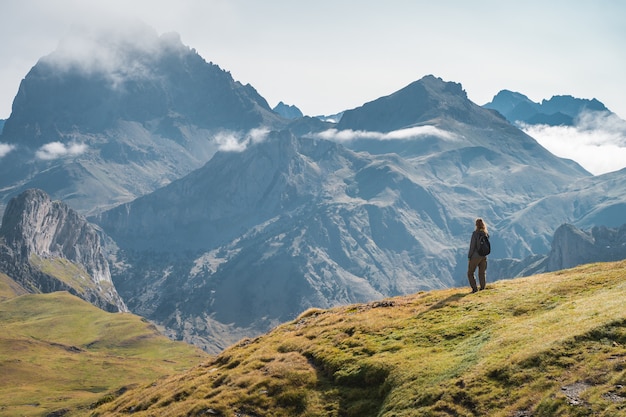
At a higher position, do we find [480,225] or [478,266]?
[480,225]

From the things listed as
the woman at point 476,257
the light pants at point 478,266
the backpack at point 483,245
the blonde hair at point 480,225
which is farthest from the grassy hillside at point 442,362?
the blonde hair at point 480,225

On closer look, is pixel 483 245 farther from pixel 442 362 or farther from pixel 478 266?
pixel 442 362

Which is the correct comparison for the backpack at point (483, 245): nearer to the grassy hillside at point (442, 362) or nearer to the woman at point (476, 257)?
the woman at point (476, 257)

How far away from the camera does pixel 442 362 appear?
30734mm

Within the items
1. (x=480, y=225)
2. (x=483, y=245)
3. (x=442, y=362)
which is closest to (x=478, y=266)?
(x=483, y=245)

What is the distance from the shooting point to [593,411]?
70.9 feet

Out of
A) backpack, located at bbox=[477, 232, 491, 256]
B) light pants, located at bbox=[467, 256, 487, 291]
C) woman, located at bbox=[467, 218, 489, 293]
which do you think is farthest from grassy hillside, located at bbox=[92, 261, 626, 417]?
backpack, located at bbox=[477, 232, 491, 256]

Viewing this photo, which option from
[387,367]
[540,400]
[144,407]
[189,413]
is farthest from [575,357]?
[144,407]

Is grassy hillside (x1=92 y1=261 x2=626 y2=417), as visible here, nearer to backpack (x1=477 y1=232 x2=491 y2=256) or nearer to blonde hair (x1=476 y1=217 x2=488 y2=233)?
backpack (x1=477 y1=232 x2=491 y2=256)

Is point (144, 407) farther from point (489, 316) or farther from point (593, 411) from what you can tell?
point (593, 411)

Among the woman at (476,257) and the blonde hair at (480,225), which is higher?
the blonde hair at (480,225)

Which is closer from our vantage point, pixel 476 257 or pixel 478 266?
pixel 476 257

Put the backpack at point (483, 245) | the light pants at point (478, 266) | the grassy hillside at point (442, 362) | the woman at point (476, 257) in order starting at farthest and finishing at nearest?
the light pants at point (478, 266) < the woman at point (476, 257) < the backpack at point (483, 245) < the grassy hillside at point (442, 362)

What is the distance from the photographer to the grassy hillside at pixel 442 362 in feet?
82.0
